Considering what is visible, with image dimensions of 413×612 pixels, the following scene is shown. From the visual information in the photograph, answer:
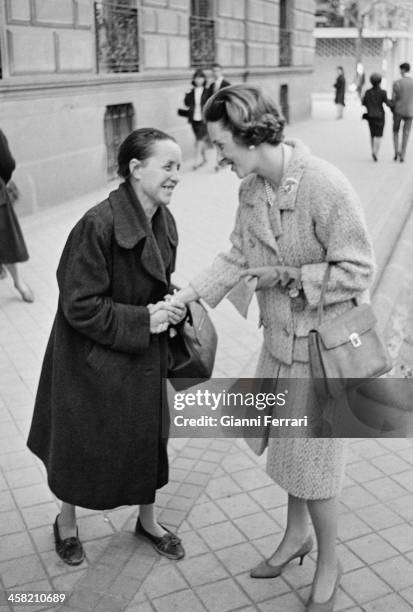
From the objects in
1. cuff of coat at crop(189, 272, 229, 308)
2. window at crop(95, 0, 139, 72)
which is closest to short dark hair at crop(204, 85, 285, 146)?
cuff of coat at crop(189, 272, 229, 308)

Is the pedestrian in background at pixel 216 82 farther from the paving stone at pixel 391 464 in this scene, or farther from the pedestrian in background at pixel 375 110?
the paving stone at pixel 391 464

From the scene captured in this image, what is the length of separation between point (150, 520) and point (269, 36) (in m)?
20.5

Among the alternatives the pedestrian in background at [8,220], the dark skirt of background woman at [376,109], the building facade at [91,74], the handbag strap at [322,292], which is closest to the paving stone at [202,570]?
the handbag strap at [322,292]

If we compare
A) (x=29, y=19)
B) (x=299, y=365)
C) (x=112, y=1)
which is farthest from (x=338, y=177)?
(x=112, y=1)

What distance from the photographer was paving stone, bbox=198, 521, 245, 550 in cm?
372

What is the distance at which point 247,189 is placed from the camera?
10.3 ft

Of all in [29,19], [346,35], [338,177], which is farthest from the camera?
[346,35]

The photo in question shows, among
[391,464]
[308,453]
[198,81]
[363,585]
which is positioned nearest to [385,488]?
[391,464]

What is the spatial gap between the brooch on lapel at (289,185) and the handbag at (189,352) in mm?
686

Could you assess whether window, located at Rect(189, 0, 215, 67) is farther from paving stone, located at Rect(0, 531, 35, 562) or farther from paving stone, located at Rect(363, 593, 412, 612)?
paving stone, located at Rect(363, 593, 412, 612)

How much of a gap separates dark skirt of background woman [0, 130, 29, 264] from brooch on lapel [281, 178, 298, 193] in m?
4.30

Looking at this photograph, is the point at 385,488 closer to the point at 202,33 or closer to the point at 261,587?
the point at 261,587

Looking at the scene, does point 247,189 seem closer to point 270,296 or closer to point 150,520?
point 270,296

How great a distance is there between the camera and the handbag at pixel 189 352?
3.42m
